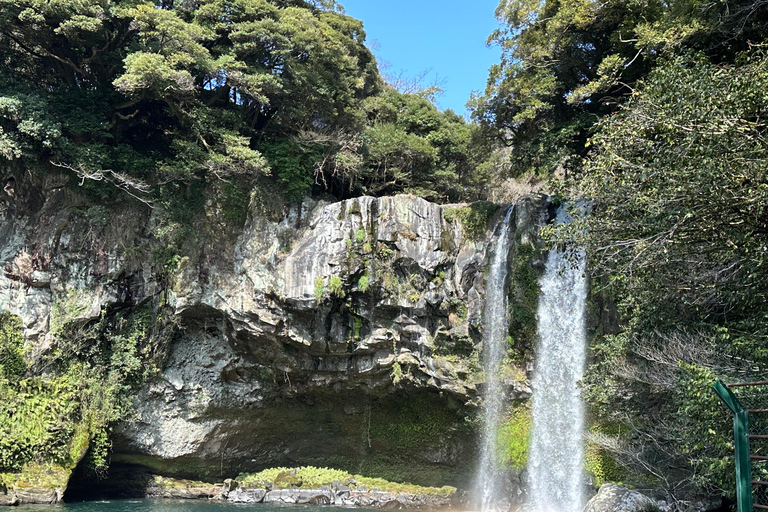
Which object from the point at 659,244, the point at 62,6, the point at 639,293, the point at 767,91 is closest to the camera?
the point at 767,91

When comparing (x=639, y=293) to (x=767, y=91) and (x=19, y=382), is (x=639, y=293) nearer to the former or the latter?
(x=767, y=91)

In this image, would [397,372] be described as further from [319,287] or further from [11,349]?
[11,349]

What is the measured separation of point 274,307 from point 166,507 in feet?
18.4

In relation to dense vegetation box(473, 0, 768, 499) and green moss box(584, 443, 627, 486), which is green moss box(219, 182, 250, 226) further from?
green moss box(584, 443, 627, 486)

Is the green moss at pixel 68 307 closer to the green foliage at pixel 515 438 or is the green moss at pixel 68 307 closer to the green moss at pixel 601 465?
the green foliage at pixel 515 438

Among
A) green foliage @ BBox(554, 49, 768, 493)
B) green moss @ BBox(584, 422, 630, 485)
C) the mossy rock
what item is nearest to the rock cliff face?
the mossy rock

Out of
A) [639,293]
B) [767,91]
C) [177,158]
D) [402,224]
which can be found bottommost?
[639,293]

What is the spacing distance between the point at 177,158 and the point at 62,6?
440cm

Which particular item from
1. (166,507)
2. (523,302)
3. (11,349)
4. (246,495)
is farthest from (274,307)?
(11,349)

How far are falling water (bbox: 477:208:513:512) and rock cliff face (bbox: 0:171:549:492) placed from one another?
32cm

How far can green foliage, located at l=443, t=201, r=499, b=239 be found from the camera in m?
15.4

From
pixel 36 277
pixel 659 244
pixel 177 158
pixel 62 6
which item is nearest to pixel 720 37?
pixel 659 244

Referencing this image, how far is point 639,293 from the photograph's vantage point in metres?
9.62

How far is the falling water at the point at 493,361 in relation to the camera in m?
14.5
